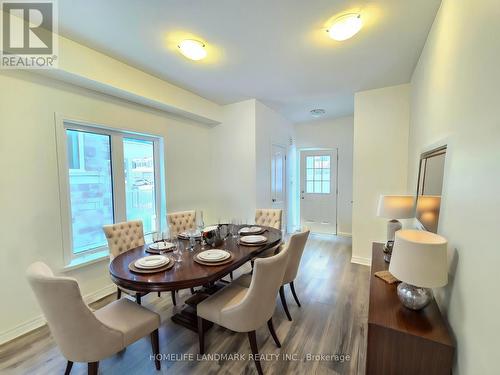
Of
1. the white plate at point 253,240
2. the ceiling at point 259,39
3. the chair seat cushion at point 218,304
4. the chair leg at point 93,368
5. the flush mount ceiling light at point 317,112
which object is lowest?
the chair leg at point 93,368

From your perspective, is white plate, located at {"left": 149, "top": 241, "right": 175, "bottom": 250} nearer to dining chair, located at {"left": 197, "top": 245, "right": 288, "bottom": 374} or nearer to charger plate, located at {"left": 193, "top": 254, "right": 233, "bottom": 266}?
charger plate, located at {"left": 193, "top": 254, "right": 233, "bottom": 266}

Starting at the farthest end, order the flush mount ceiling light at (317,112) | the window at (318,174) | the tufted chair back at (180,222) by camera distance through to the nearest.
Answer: the window at (318,174)
the flush mount ceiling light at (317,112)
the tufted chair back at (180,222)

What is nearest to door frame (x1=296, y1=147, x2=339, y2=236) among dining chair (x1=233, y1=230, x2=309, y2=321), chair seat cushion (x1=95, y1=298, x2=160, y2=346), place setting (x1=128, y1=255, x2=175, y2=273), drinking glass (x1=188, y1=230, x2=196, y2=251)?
dining chair (x1=233, y1=230, x2=309, y2=321)

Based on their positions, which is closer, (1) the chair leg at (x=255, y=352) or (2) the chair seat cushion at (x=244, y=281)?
(1) the chair leg at (x=255, y=352)

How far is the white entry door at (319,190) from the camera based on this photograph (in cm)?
547

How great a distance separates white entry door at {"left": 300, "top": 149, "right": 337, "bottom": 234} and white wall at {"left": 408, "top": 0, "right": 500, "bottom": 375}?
12.9ft

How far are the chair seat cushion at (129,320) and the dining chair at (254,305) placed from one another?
37cm

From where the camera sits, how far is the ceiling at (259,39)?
5.80 feet

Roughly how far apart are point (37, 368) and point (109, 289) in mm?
1105

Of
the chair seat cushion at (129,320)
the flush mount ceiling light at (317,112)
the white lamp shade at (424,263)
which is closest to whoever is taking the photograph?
the white lamp shade at (424,263)

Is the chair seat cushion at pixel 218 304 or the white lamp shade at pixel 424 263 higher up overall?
the white lamp shade at pixel 424 263

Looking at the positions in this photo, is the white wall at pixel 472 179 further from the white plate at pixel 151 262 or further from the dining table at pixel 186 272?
the white plate at pixel 151 262

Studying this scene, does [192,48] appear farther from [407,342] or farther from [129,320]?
[407,342]

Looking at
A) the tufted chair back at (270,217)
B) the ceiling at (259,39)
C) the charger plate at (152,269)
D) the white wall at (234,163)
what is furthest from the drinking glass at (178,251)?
the ceiling at (259,39)
